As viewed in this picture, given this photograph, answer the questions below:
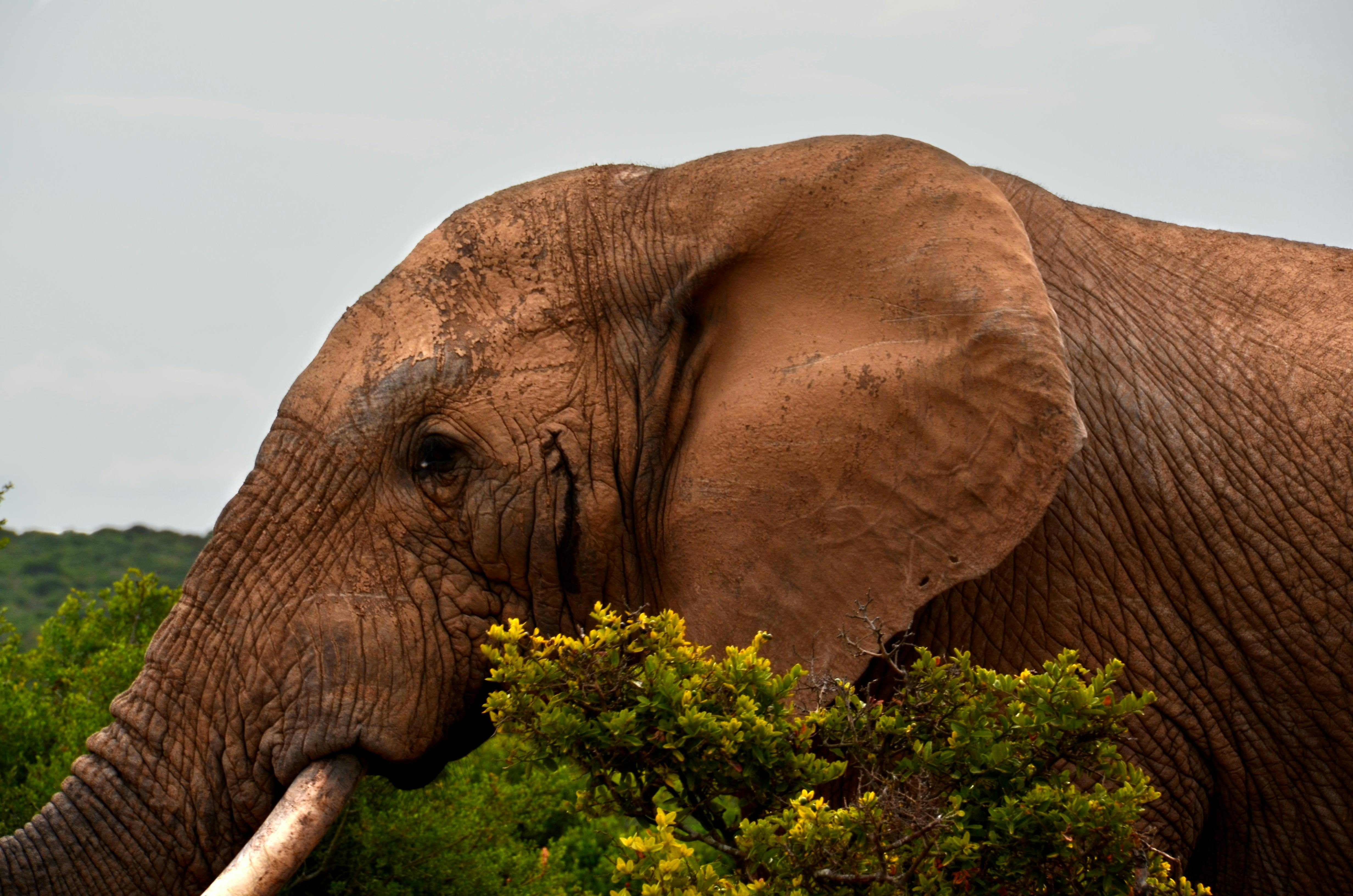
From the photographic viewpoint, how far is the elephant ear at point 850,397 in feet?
11.9

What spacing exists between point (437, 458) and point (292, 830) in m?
1.12

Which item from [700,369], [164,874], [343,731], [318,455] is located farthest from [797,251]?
[164,874]

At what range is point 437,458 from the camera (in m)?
4.05

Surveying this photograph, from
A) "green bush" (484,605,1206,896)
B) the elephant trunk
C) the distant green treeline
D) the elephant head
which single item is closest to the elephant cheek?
the elephant head

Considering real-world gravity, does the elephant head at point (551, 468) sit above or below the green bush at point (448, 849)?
above

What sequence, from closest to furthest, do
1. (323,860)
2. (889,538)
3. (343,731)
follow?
(889,538), (343,731), (323,860)

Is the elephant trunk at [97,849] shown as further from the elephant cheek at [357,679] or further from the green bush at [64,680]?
the green bush at [64,680]

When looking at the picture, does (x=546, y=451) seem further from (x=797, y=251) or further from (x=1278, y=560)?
(x=1278, y=560)

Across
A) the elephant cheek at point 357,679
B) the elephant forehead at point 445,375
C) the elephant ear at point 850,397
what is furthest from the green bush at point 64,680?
the elephant ear at point 850,397

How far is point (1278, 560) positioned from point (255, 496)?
3.07 meters

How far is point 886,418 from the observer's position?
12.3 ft

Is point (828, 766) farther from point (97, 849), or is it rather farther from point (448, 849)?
point (448, 849)

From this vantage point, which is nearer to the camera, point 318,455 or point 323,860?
point 318,455

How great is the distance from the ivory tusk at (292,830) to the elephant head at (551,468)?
6cm
